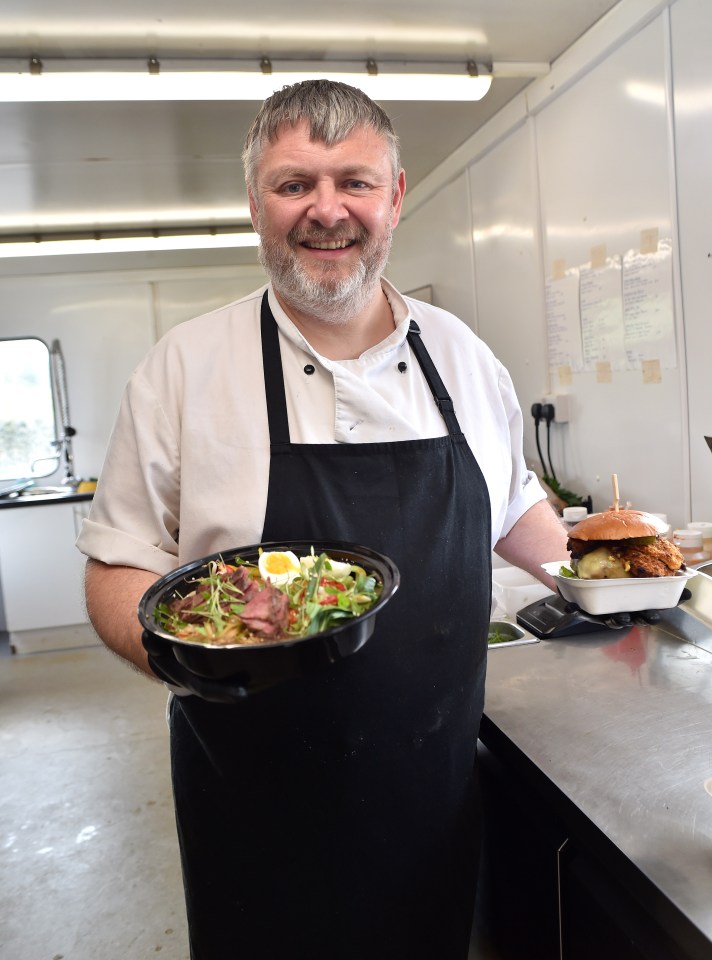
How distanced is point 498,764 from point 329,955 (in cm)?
51

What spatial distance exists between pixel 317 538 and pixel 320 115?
0.75 m

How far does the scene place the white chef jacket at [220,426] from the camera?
4.53 ft

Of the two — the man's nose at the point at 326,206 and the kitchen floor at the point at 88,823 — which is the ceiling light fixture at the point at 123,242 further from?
the man's nose at the point at 326,206

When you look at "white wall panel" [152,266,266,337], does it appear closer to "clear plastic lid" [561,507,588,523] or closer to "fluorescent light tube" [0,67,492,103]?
"fluorescent light tube" [0,67,492,103]

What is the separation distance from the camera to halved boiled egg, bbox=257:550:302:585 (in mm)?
1113

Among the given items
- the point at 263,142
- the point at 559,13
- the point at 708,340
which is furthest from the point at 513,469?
the point at 559,13

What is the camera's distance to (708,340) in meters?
2.57

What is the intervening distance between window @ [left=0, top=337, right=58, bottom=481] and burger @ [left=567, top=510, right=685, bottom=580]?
6.77 metres

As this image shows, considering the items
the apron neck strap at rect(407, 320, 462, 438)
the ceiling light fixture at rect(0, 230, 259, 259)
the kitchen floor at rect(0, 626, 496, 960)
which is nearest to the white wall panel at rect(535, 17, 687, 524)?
the apron neck strap at rect(407, 320, 462, 438)

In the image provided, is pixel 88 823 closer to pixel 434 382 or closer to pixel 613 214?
pixel 434 382

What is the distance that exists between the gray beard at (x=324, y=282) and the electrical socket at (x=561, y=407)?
2322mm

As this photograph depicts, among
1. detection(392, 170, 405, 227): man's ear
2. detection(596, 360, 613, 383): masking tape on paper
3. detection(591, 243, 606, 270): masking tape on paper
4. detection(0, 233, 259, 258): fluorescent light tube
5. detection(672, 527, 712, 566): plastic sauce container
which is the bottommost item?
detection(672, 527, 712, 566): plastic sauce container

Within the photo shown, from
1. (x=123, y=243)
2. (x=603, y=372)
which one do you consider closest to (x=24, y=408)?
(x=123, y=243)

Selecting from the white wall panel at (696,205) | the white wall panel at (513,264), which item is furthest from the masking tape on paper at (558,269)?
the white wall panel at (696,205)
